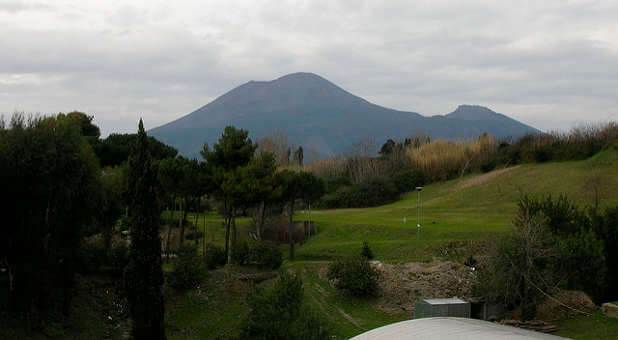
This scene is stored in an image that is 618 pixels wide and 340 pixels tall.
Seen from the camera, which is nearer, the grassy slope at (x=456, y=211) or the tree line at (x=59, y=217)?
the tree line at (x=59, y=217)

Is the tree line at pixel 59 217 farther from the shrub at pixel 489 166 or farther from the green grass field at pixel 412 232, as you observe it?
the shrub at pixel 489 166

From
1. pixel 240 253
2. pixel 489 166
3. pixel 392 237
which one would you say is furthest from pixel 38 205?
pixel 489 166

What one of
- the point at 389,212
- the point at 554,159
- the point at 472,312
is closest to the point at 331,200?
the point at 389,212

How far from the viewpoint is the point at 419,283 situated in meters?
28.3

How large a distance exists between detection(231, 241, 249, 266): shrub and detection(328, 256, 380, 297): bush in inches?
192

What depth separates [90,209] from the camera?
23781 millimetres

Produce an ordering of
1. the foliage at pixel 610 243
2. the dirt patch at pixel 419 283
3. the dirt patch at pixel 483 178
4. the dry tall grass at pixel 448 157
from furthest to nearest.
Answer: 1. the dry tall grass at pixel 448 157
2. the dirt patch at pixel 483 178
3. the foliage at pixel 610 243
4. the dirt patch at pixel 419 283

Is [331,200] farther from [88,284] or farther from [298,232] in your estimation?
[88,284]

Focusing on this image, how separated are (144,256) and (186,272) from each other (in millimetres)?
6765

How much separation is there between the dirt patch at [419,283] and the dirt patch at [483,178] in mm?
35978

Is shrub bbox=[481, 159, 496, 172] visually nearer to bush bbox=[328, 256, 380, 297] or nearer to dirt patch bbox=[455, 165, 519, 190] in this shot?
dirt patch bbox=[455, 165, 519, 190]

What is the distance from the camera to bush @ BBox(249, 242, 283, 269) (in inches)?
1153

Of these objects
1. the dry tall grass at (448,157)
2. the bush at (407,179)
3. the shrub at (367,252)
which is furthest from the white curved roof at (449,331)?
the dry tall grass at (448,157)

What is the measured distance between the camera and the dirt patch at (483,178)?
210 feet
